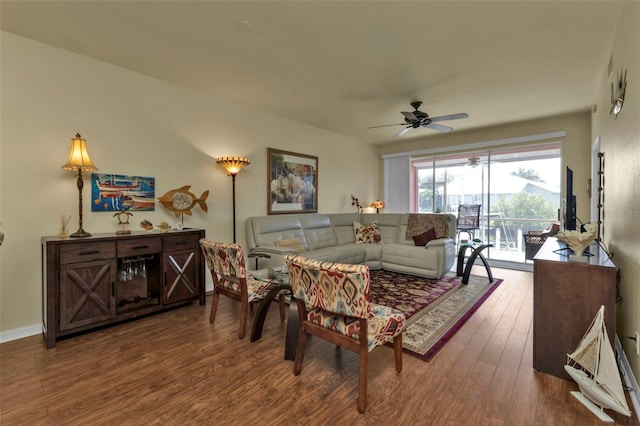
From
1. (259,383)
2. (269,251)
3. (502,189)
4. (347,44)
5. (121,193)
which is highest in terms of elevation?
(347,44)

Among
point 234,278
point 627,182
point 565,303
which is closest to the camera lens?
point 565,303

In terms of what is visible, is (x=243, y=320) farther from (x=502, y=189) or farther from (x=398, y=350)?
(x=502, y=189)

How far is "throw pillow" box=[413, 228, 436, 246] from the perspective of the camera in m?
4.73

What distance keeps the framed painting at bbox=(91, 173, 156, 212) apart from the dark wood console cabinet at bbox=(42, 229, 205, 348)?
426mm

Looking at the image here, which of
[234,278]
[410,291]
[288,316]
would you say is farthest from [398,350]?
[410,291]

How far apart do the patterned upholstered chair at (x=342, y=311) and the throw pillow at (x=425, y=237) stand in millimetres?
2936

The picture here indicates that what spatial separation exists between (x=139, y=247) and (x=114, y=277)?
354mm

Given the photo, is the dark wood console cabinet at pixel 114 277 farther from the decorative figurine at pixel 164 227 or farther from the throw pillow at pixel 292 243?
the throw pillow at pixel 292 243

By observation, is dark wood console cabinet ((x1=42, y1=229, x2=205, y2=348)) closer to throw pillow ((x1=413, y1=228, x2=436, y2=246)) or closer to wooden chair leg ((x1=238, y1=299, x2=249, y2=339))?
wooden chair leg ((x1=238, y1=299, x2=249, y2=339))

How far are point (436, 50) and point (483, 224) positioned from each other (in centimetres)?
447

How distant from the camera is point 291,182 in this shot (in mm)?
5180

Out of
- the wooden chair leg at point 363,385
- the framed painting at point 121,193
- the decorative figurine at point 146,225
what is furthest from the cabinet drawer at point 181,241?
the wooden chair leg at point 363,385

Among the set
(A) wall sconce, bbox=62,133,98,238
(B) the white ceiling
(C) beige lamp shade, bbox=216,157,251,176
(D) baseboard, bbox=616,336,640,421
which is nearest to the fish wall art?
(C) beige lamp shade, bbox=216,157,251,176

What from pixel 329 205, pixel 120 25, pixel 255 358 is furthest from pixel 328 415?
pixel 329 205
